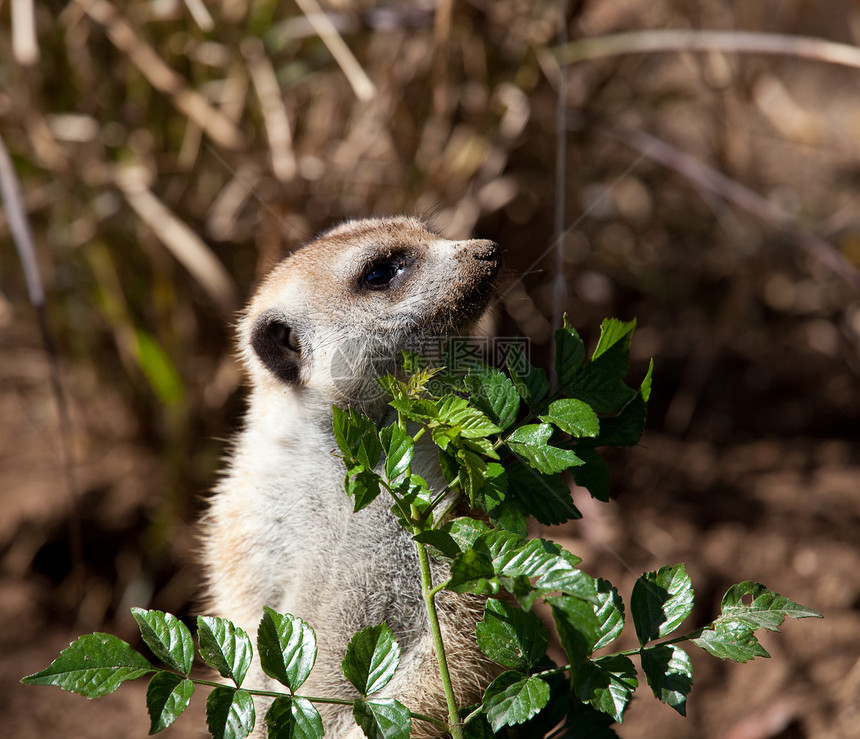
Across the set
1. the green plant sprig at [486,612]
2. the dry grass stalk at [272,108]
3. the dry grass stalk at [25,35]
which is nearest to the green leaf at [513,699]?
the green plant sprig at [486,612]

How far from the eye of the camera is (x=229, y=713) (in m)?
0.96

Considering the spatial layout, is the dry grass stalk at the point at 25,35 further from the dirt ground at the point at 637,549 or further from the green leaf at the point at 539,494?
the green leaf at the point at 539,494

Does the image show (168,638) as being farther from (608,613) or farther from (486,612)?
(608,613)

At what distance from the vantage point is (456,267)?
5.27ft

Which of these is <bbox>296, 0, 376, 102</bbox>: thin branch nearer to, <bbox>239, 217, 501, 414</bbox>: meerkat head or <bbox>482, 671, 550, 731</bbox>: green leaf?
<bbox>239, 217, 501, 414</bbox>: meerkat head

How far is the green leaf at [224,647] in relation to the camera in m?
0.98

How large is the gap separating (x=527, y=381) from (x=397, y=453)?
226 millimetres

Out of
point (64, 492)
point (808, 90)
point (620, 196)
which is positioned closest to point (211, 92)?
point (64, 492)

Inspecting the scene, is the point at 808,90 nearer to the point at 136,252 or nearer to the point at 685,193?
the point at 685,193

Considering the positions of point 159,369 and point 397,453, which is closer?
point 397,453

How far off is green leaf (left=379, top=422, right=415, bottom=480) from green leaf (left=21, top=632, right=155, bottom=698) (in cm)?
38

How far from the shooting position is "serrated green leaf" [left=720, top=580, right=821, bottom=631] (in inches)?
38.4

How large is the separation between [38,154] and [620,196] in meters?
2.37

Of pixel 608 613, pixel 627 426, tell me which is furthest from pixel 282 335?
pixel 608 613
